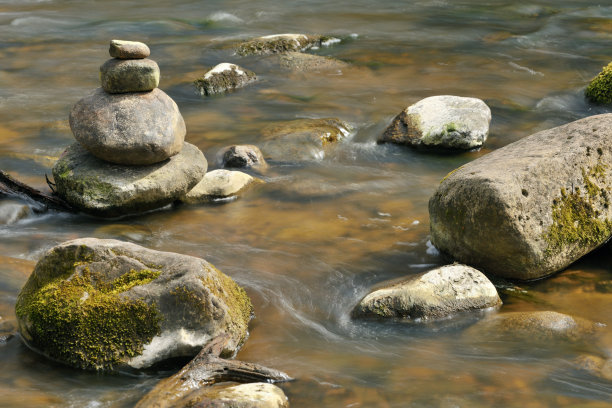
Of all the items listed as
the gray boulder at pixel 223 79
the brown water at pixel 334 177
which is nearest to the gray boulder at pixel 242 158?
the brown water at pixel 334 177

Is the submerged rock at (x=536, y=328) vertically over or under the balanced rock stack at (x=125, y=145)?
under

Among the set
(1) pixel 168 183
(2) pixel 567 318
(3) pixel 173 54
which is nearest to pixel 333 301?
(2) pixel 567 318

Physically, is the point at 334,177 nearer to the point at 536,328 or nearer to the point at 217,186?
the point at 217,186

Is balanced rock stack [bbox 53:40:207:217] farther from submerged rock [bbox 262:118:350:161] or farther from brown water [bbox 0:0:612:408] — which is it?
submerged rock [bbox 262:118:350:161]

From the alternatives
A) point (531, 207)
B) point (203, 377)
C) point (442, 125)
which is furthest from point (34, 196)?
point (442, 125)

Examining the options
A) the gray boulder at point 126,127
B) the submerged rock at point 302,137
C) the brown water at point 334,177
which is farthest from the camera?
the submerged rock at point 302,137

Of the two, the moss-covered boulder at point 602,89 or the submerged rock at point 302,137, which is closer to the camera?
the submerged rock at point 302,137

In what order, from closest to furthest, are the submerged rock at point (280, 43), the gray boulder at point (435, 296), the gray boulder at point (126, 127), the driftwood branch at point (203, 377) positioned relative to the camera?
the driftwood branch at point (203, 377) < the gray boulder at point (435, 296) < the gray boulder at point (126, 127) < the submerged rock at point (280, 43)

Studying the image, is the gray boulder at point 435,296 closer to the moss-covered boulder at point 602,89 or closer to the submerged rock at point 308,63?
the moss-covered boulder at point 602,89

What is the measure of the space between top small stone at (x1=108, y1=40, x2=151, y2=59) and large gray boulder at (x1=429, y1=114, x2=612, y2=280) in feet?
13.2

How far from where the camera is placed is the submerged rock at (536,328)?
19.5 feet

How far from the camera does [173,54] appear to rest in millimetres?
16750

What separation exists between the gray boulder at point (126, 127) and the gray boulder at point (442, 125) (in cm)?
388

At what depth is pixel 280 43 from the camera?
1667cm
